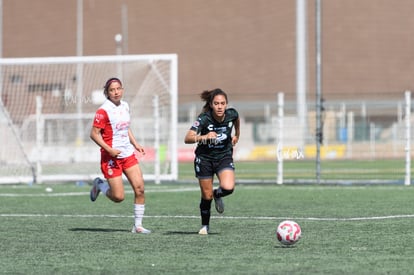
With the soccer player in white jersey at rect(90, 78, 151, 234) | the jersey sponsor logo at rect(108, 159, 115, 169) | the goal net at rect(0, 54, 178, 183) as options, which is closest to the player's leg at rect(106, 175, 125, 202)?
the soccer player in white jersey at rect(90, 78, 151, 234)

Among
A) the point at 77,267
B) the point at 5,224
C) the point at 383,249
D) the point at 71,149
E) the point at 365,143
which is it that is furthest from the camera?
the point at 365,143

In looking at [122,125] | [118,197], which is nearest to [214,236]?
[118,197]

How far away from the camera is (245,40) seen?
213 ft

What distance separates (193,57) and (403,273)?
58739mm

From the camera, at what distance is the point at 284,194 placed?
20531 mm

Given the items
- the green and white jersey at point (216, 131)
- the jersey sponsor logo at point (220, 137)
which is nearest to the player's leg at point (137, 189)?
the green and white jersey at point (216, 131)

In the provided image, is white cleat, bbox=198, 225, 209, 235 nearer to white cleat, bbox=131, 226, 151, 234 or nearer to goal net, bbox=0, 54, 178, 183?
white cleat, bbox=131, 226, 151, 234

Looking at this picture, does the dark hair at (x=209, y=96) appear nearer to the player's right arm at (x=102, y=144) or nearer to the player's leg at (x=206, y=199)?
the player's leg at (x=206, y=199)

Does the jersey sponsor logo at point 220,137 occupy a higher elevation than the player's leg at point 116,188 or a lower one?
higher

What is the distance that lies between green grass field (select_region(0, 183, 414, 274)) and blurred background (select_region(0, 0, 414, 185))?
38759 mm

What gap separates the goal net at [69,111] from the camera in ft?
85.1

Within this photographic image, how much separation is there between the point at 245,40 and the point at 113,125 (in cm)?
5216

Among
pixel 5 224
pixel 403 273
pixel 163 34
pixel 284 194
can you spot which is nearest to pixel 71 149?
pixel 284 194

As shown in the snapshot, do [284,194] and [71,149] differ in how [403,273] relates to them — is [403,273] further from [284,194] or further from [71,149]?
[71,149]
